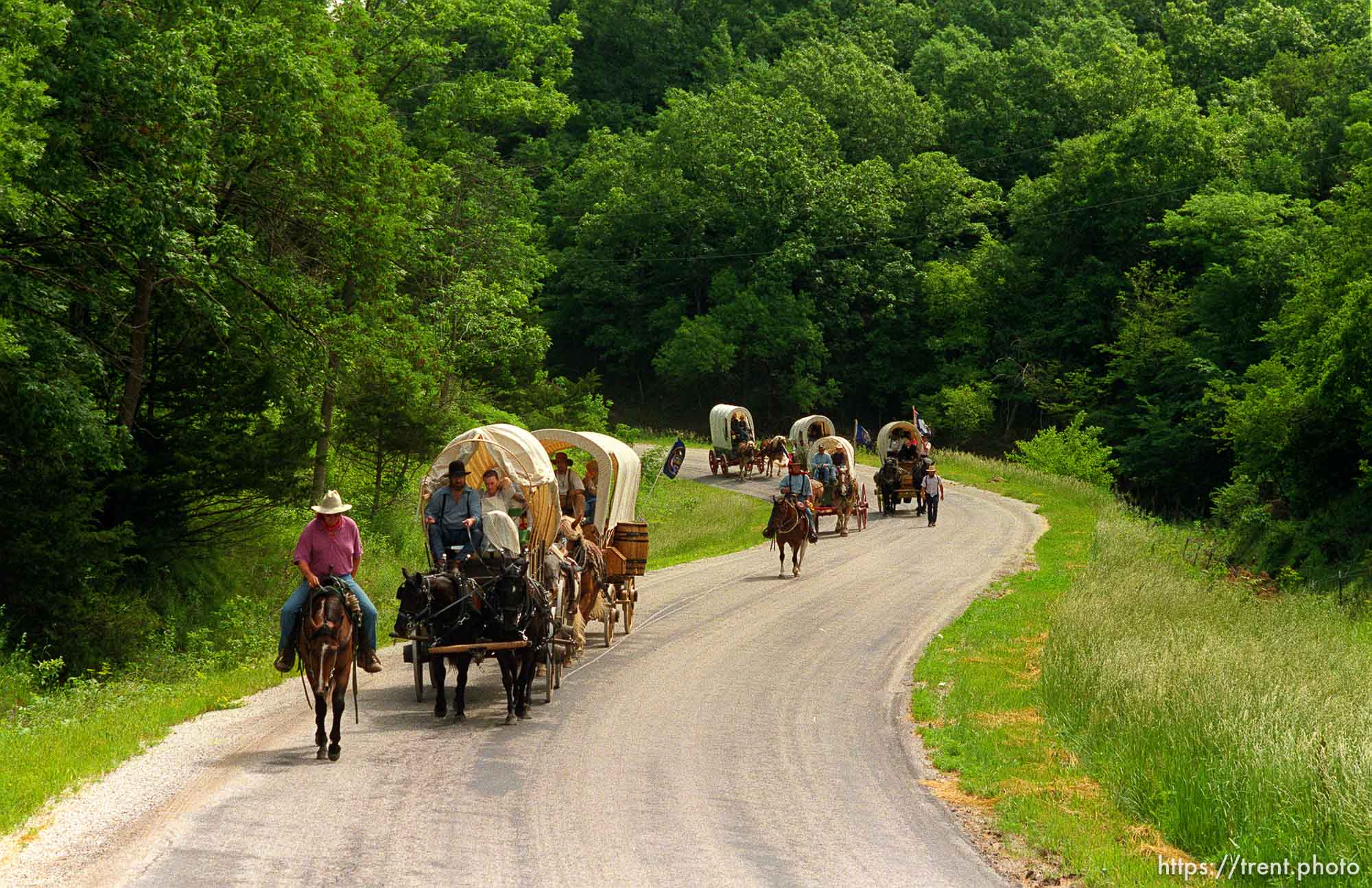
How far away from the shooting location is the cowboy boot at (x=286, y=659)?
11945 millimetres

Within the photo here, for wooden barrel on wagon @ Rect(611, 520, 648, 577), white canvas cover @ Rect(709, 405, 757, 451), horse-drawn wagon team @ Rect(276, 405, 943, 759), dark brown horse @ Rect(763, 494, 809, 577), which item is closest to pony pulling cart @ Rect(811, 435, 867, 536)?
dark brown horse @ Rect(763, 494, 809, 577)

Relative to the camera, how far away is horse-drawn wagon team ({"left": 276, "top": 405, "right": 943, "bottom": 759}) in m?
12.1

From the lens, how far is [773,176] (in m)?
79.4

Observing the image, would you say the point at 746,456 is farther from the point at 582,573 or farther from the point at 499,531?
the point at 499,531

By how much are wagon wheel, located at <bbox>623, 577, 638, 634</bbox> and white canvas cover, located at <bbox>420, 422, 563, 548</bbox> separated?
4.05 meters

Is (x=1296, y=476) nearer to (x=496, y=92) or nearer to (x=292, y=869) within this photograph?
(x=496, y=92)

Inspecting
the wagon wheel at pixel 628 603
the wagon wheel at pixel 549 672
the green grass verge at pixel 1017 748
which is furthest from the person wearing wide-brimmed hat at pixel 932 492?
the wagon wheel at pixel 549 672

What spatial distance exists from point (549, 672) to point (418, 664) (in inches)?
62.1

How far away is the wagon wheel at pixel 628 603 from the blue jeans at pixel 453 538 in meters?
5.55

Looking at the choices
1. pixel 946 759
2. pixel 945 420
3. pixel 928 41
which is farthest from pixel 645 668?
pixel 928 41

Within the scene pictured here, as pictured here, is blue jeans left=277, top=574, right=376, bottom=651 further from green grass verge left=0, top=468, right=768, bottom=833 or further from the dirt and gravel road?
green grass verge left=0, top=468, right=768, bottom=833

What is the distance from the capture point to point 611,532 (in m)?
20.1

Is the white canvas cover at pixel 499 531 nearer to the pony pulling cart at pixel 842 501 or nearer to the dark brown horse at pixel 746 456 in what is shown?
the pony pulling cart at pixel 842 501

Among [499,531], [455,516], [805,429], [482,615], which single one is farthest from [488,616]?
[805,429]
